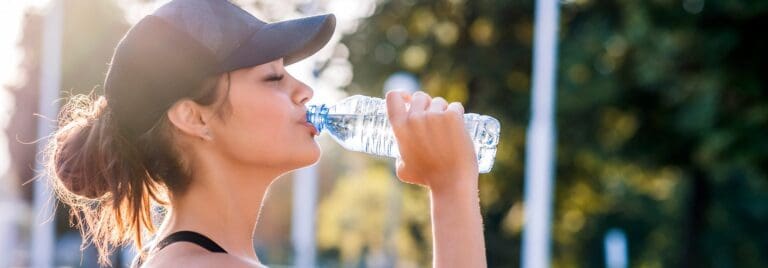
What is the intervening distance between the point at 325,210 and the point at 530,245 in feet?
125

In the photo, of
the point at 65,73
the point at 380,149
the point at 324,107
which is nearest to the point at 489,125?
the point at 380,149

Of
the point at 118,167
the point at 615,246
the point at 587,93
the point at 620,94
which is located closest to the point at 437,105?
the point at 118,167

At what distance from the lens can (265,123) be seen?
256cm

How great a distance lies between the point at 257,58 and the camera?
101 inches

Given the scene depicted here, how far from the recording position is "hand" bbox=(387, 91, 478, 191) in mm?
2242

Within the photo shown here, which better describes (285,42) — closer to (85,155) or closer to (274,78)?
(274,78)

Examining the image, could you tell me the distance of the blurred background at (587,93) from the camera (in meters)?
17.2

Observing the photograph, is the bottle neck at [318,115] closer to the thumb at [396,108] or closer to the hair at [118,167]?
the hair at [118,167]

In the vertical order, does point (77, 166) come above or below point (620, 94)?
above

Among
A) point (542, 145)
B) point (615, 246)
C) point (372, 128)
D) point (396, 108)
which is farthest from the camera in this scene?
point (615, 246)

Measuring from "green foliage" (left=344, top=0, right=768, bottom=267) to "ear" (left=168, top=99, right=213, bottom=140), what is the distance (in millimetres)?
14866

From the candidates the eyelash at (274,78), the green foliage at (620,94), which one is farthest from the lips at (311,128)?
the green foliage at (620,94)

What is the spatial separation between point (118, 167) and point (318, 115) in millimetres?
442

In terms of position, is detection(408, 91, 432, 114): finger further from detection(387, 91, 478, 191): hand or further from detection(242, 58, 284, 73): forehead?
detection(242, 58, 284, 73): forehead
